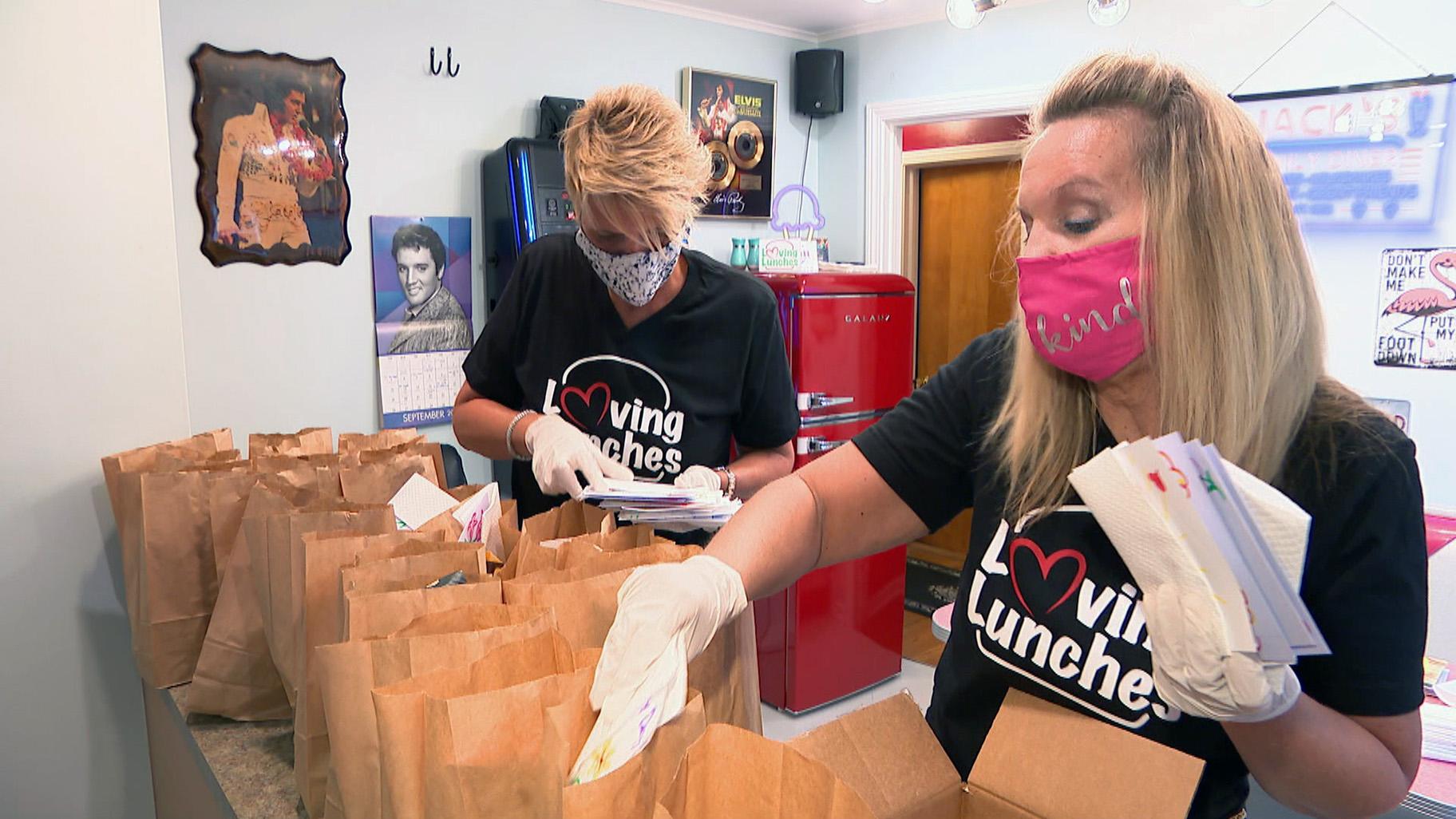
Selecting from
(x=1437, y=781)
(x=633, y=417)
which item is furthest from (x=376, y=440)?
(x=1437, y=781)

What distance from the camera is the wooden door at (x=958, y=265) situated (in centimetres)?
474

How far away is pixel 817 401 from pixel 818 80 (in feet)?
6.00

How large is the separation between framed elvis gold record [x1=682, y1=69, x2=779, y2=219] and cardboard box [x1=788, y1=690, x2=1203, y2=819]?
3.65 m

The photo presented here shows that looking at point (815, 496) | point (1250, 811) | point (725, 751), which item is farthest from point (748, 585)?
point (1250, 811)

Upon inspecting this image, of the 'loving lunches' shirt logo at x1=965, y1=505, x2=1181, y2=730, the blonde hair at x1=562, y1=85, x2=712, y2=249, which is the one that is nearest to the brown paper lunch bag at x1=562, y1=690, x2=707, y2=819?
the 'loving lunches' shirt logo at x1=965, y1=505, x2=1181, y2=730

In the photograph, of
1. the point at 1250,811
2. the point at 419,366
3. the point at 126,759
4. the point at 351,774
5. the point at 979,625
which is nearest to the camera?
the point at 351,774

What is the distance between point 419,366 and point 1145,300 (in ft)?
10.0

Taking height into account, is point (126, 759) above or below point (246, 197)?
below

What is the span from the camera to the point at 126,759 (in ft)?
6.04

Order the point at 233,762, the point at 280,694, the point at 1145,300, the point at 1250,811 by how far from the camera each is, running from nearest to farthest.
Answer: the point at 1145,300 → the point at 233,762 → the point at 280,694 → the point at 1250,811

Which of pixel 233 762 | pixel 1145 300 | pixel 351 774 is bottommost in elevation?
pixel 233 762

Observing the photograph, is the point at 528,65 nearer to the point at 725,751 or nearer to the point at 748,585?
the point at 748,585

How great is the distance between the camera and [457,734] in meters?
0.70

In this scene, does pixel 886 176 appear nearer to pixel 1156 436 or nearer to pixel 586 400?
pixel 586 400
